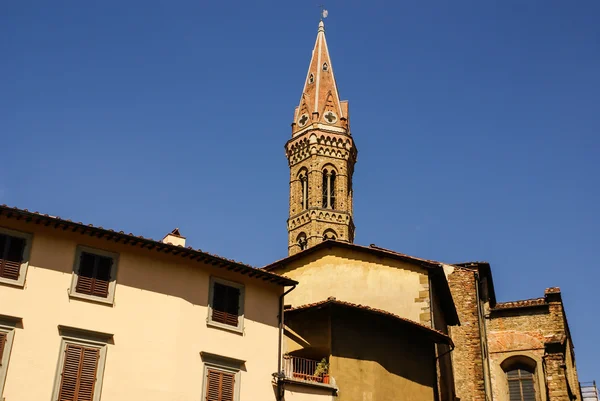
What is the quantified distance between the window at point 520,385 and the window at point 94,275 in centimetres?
2197

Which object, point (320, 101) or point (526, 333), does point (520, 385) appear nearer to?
point (526, 333)

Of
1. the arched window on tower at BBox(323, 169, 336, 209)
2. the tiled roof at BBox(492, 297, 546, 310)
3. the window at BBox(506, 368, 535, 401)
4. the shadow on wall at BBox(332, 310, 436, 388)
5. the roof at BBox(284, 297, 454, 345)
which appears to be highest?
the arched window on tower at BBox(323, 169, 336, 209)

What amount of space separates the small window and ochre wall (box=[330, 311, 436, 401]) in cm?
900

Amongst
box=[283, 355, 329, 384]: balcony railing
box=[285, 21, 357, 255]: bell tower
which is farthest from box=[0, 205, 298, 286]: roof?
box=[285, 21, 357, 255]: bell tower

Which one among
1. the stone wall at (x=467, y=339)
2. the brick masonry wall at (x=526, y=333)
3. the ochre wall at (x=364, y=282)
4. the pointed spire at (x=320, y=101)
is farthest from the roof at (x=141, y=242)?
the pointed spire at (x=320, y=101)

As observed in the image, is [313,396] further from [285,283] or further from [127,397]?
[127,397]

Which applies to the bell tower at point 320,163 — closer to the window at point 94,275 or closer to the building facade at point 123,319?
the building facade at point 123,319

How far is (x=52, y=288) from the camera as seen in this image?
61.3 ft

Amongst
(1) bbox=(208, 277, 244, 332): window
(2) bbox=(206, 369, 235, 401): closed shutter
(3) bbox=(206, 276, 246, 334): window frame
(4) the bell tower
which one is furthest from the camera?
(4) the bell tower

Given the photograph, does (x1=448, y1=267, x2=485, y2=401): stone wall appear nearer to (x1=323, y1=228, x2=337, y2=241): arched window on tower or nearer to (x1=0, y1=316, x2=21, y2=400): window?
(x1=0, y1=316, x2=21, y2=400): window

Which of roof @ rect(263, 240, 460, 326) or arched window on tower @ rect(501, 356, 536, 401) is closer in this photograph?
roof @ rect(263, 240, 460, 326)

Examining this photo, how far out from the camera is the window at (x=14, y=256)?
18.2m

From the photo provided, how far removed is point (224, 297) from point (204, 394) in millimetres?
2742

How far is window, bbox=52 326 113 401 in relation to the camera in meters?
18.0
